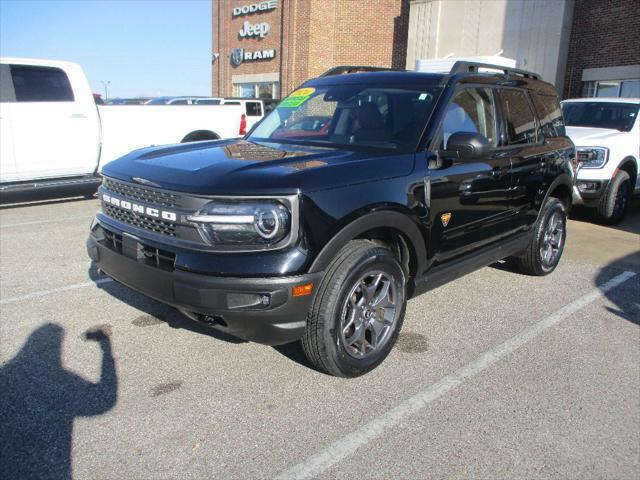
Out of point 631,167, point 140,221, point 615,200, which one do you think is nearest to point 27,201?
point 140,221

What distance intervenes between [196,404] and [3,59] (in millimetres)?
7255

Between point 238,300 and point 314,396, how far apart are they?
31.2 inches

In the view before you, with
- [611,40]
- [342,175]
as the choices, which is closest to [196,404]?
[342,175]

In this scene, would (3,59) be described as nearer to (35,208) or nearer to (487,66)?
(35,208)

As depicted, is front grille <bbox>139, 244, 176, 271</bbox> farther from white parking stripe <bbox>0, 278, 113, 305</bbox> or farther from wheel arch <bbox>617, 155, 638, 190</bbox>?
wheel arch <bbox>617, 155, 638, 190</bbox>

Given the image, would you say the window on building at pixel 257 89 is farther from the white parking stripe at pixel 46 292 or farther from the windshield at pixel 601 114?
the white parking stripe at pixel 46 292

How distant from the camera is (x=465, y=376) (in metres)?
3.44

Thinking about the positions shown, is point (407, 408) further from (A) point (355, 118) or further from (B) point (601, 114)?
(B) point (601, 114)

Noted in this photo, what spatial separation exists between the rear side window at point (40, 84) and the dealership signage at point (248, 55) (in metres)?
→ 19.7

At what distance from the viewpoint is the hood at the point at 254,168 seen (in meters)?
2.86

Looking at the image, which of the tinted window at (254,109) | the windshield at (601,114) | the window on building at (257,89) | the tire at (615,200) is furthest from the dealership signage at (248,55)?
the tire at (615,200)

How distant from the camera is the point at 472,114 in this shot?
4180mm

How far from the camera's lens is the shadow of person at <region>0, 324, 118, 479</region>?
2500 mm

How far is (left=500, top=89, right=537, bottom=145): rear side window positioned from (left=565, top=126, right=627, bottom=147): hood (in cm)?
352
